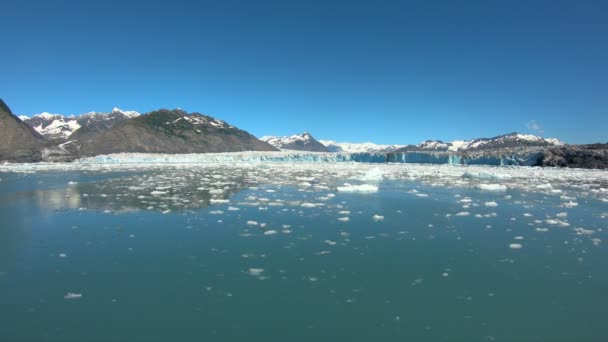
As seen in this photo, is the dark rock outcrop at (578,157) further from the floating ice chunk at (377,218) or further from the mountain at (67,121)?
the mountain at (67,121)

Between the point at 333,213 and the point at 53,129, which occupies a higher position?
the point at 53,129

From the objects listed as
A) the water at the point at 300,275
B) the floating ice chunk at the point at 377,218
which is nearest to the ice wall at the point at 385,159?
the water at the point at 300,275

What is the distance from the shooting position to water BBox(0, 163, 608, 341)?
3.38 m

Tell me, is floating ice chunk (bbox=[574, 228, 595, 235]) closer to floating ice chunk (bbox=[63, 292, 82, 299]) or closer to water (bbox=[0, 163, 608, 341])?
water (bbox=[0, 163, 608, 341])

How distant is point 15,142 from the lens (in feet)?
157

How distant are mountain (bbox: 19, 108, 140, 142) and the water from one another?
12026 centimetres

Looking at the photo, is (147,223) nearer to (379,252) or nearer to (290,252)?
(290,252)

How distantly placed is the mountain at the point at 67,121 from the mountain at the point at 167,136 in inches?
1022

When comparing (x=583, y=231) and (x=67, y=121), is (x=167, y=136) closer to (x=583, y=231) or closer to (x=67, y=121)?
(x=67, y=121)

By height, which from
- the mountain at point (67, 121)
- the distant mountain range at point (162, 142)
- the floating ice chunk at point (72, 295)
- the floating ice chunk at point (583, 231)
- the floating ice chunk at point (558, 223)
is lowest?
the floating ice chunk at point (72, 295)

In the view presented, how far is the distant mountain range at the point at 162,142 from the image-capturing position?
3444cm

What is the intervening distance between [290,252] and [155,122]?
7982cm

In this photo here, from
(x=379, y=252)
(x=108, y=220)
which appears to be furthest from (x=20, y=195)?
(x=379, y=252)

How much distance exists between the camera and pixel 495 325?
3.44m
